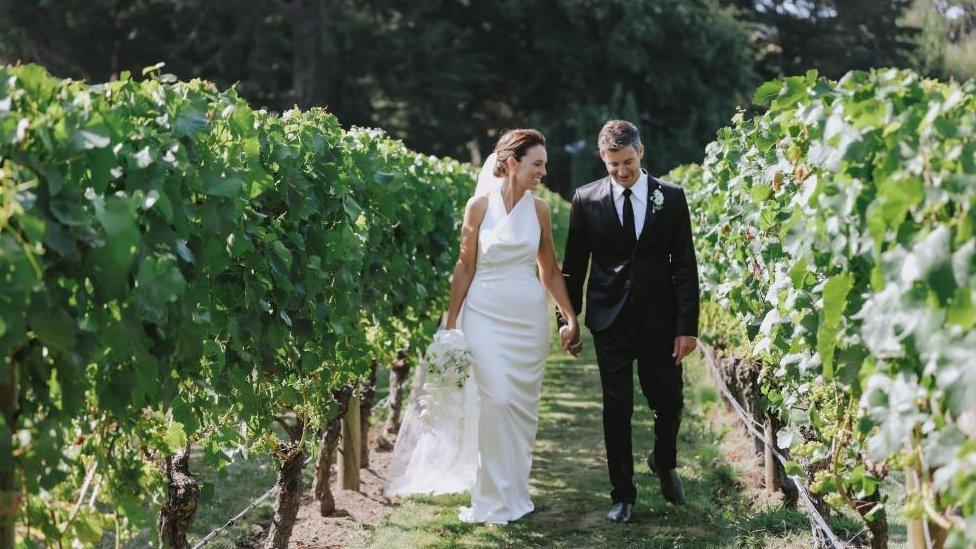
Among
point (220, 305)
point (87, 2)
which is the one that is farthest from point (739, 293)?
point (87, 2)

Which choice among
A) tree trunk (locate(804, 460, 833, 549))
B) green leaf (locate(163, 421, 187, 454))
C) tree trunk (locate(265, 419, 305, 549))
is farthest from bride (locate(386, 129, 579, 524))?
green leaf (locate(163, 421, 187, 454))

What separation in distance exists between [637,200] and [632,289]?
437mm

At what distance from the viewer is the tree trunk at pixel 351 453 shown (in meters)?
6.68

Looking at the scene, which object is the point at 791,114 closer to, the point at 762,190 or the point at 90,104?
the point at 762,190

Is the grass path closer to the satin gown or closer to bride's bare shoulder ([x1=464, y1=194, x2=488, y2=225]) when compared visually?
the satin gown

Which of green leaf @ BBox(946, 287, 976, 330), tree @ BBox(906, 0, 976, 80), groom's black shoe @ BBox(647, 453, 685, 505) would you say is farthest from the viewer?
tree @ BBox(906, 0, 976, 80)

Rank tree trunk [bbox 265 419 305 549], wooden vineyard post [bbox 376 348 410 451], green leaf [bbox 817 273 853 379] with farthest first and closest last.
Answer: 1. wooden vineyard post [bbox 376 348 410 451]
2. tree trunk [bbox 265 419 305 549]
3. green leaf [bbox 817 273 853 379]

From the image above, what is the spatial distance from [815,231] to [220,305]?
208 cm

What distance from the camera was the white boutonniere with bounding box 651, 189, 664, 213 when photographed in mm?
5535

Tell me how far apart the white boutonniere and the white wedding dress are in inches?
24.7

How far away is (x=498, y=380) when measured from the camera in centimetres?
566

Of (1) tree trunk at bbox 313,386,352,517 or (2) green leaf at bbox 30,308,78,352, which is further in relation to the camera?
(1) tree trunk at bbox 313,386,352,517

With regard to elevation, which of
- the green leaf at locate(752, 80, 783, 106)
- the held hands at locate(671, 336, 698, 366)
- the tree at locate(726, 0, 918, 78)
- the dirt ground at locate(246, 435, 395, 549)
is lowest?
the dirt ground at locate(246, 435, 395, 549)

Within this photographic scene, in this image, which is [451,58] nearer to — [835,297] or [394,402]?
[394,402]
